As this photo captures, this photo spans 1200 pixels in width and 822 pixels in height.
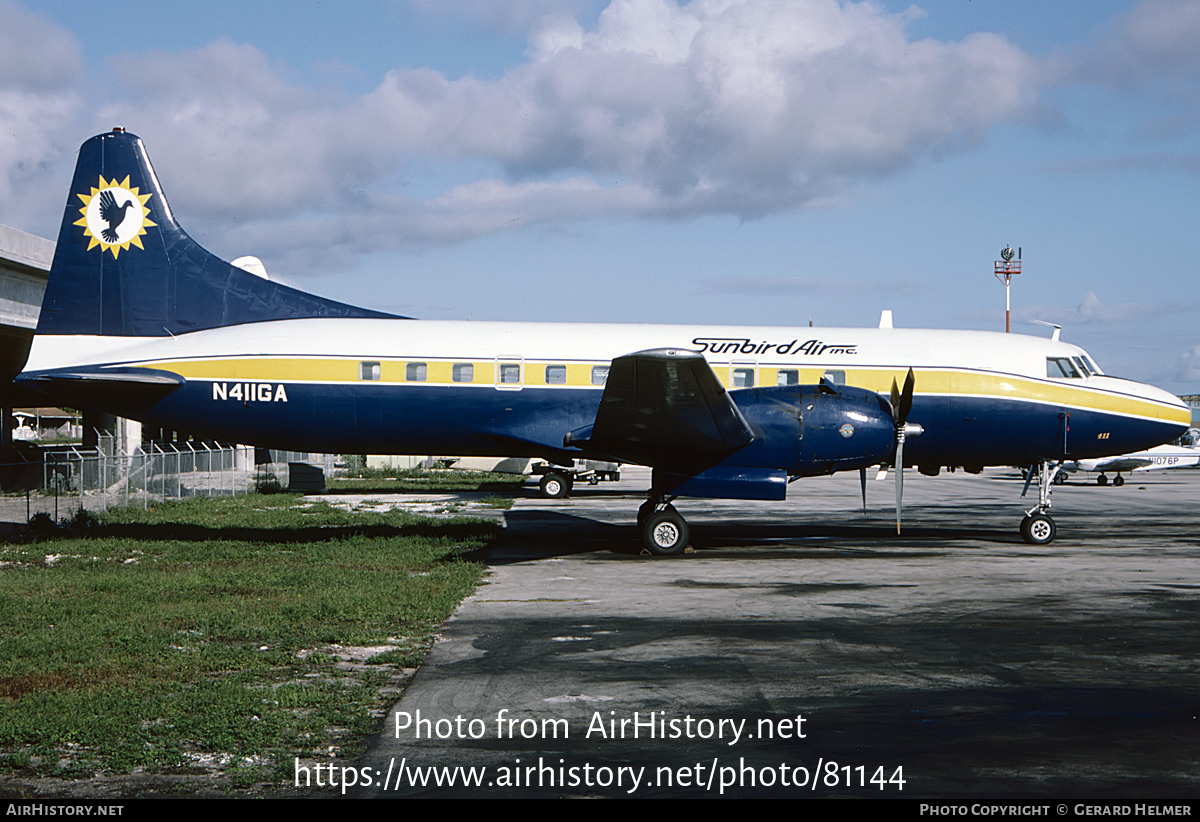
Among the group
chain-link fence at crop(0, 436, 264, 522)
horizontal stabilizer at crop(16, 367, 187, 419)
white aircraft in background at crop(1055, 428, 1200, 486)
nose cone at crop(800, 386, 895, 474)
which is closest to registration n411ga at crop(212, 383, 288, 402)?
horizontal stabilizer at crop(16, 367, 187, 419)

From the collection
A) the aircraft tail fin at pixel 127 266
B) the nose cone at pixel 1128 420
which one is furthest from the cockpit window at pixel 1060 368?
the aircraft tail fin at pixel 127 266

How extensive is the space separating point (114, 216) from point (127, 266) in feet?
3.65

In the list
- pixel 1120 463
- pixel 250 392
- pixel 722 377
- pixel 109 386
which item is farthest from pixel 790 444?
pixel 1120 463

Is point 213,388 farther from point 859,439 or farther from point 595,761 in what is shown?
point 595,761

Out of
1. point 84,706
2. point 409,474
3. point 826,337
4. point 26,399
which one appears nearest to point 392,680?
point 84,706

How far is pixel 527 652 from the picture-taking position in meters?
10.6

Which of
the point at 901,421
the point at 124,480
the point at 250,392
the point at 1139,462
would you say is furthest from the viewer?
the point at 1139,462

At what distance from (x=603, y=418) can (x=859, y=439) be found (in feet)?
16.1

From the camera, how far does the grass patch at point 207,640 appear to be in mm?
7384

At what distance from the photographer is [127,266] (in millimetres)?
20188

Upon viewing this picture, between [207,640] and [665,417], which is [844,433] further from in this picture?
[207,640]

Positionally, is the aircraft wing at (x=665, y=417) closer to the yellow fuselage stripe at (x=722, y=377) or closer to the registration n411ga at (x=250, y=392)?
the yellow fuselage stripe at (x=722, y=377)

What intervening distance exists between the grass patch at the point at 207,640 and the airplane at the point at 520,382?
9.56 ft

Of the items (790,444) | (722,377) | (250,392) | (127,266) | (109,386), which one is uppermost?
(127,266)
